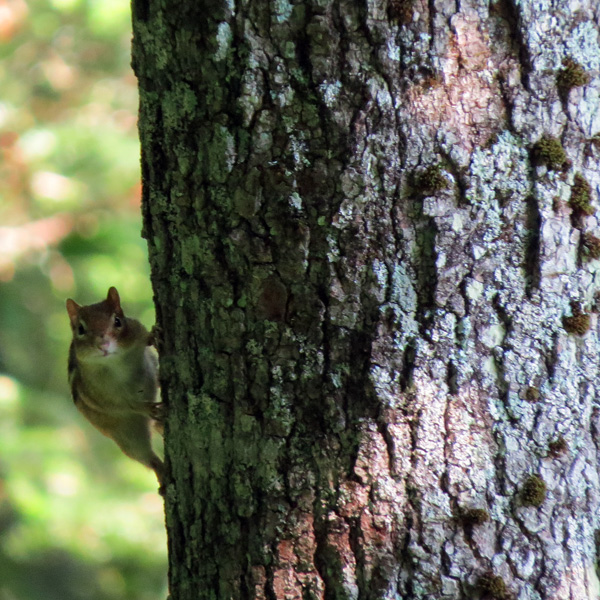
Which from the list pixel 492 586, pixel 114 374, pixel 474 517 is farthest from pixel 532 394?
pixel 114 374

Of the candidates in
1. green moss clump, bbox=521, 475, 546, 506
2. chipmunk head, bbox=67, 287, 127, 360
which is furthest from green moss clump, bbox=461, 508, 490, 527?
chipmunk head, bbox=67, 287, 127, 360

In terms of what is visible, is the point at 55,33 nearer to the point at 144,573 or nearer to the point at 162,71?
the point at 144,573

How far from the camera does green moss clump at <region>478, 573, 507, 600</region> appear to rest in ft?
6.18

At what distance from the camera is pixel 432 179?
189cm

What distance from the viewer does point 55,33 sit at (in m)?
8.59

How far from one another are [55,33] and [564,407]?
7978 mm

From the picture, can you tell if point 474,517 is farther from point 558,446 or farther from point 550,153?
point 550,153

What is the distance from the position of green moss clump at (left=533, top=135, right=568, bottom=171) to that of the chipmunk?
6.68ft

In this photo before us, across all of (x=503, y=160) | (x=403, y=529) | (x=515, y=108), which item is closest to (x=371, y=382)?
(x=403, y=529)

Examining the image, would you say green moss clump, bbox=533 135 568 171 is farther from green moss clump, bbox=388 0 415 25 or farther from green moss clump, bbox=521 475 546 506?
green moss clump, bbox=521 475 546 506

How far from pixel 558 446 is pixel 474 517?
0.27 metres

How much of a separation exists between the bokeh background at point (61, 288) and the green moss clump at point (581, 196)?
4304 mm

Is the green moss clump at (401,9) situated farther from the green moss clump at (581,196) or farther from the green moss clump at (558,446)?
the green moss clump at (558,446)

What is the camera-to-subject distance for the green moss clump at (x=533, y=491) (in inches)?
75.5
